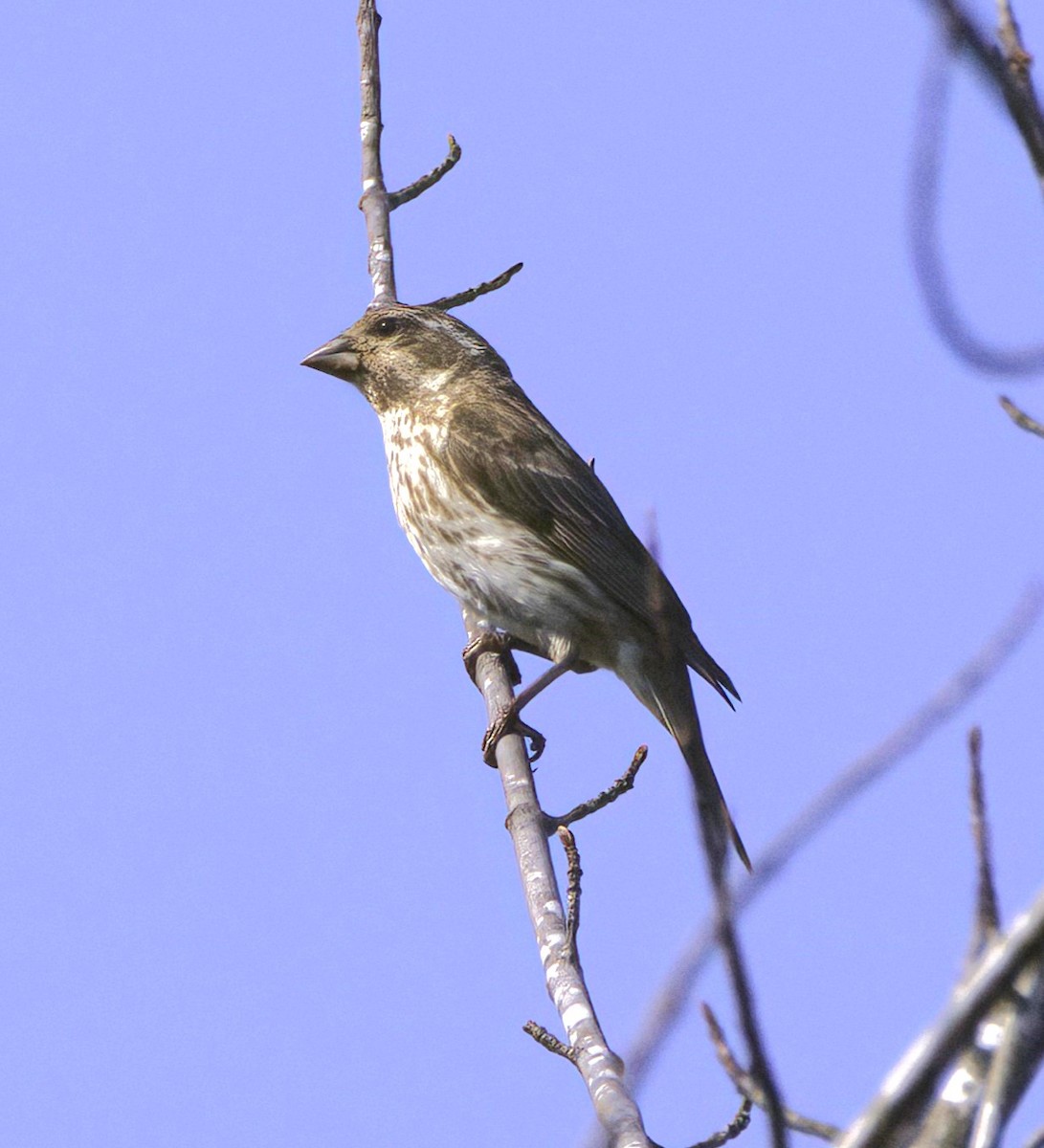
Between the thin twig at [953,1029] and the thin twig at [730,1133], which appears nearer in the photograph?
the thin twig at [953,1029]

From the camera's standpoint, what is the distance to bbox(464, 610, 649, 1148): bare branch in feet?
11.1

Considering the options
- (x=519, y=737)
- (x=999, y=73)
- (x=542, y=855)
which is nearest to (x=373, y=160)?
(x=519, y=737)

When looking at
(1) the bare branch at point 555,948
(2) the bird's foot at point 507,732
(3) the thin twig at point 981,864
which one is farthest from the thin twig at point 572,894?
(3) the thin twig at point 981,864

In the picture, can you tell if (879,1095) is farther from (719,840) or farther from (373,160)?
(373,160)

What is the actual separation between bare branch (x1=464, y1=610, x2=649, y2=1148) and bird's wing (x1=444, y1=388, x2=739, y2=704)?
0.75m

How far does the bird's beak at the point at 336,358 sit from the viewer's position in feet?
24.1

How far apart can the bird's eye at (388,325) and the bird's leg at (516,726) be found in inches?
68.4

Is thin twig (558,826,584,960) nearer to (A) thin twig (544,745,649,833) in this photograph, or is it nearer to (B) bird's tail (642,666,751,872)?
(A) thin twig (544,745,649,833)

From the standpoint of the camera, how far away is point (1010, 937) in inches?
59.3

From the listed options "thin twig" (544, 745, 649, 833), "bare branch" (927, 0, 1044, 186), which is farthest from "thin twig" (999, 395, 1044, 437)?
"thin twig" (544, 745, 649, 833)

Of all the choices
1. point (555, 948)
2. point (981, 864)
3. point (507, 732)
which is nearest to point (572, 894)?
point (555, 948)

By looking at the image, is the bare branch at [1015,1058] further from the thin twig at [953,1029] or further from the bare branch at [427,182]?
the bare branch at [427,182]

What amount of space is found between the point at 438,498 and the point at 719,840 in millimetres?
5234

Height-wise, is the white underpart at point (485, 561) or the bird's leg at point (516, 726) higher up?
the white underpart at point (485, 561)
